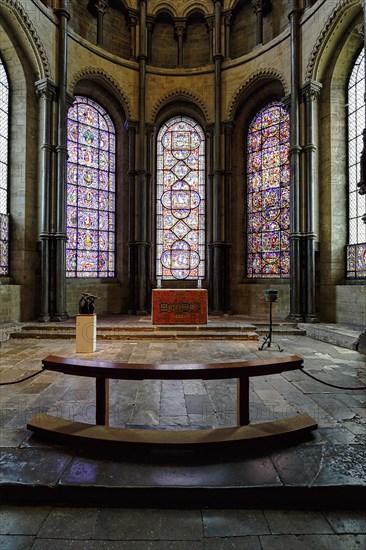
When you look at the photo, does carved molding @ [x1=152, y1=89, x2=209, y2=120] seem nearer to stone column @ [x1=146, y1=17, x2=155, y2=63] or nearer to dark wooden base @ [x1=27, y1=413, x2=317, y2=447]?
stone column @ [x1=146, y1=17, x2=155, y2=63]

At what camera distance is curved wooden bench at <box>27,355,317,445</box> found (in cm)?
251

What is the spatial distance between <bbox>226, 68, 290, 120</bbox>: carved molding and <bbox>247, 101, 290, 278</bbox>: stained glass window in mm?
818

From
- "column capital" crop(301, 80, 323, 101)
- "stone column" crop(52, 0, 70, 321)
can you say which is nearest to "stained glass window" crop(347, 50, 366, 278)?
"column capital" crop(301, 80, 323, 101)

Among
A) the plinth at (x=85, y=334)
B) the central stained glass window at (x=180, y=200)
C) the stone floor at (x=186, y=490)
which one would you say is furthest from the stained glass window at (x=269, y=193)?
the stone floor at (x=186, y=490)

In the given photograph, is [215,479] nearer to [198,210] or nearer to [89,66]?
[198,210]

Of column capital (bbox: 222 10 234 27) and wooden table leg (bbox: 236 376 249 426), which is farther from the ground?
column capital (bbox: 222 10 234 27)

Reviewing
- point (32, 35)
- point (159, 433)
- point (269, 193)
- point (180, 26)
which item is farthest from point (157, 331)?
point (180, 26)

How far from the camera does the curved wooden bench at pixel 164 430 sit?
2.51 m

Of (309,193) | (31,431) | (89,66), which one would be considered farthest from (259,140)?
(31,431)

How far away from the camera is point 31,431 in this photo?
282 centimetres

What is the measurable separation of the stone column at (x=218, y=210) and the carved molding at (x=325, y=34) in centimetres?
316

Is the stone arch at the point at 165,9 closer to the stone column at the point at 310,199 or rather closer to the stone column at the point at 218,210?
the stone column at the point at 218,210

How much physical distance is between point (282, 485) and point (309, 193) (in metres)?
8.29

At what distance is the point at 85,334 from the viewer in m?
6.20
